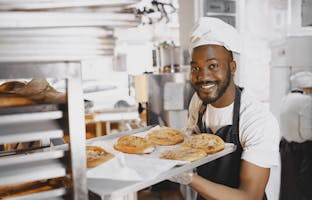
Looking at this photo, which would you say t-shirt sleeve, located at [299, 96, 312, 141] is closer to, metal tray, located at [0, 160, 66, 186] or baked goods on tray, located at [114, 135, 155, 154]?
baked goods on tray, located at [114, 135, 155, 154]

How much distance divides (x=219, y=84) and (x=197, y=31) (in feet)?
1.03

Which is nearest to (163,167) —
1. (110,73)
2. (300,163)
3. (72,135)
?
(72,135)

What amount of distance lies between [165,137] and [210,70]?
434mm

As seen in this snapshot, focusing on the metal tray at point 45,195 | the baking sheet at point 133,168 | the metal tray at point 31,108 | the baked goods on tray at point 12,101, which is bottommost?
the baking sheet at point 133,168

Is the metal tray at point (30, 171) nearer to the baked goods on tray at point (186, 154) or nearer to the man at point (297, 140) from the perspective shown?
the baked goods on tray at point (186, 154)

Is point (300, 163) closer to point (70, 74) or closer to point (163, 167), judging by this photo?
point (163, 167)

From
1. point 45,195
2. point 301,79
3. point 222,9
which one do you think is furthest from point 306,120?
point 45,195

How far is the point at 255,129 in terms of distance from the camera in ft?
5.74

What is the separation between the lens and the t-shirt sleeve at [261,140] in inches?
67.0

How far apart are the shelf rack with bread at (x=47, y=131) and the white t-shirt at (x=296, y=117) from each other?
2.64 meters

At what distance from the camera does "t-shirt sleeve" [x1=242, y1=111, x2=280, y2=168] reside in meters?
1.70

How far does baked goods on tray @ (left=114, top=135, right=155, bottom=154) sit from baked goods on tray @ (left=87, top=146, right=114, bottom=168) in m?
0.13

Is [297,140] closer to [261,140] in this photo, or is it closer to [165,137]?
[261,140]

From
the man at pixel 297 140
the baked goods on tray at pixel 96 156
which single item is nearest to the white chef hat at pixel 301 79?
the man at pixel 297 140
